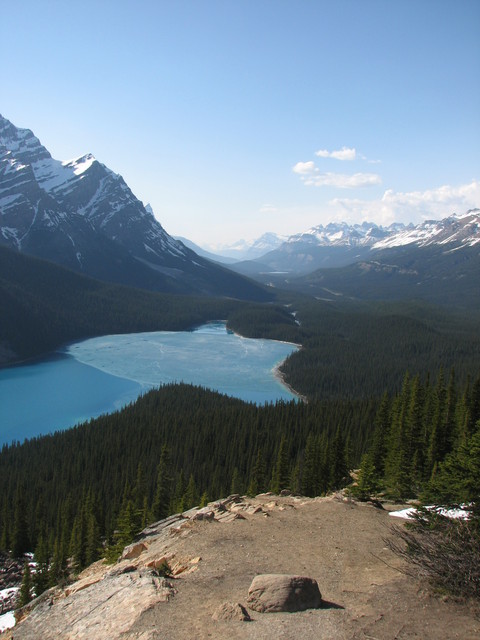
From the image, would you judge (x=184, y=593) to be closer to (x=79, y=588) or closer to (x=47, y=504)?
(x=79, y=588)

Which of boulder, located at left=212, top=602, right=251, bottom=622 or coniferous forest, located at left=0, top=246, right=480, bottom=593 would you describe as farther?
coniferous forest, located at left=0, top=246, right=480, bottom=593

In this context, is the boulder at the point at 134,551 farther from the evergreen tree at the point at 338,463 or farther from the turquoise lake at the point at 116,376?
the turquoise lake at the point at 116,376

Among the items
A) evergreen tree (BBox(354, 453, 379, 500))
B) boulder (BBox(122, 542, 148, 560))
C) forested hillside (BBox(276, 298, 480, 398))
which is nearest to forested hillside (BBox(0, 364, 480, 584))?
evergreen tree (BBox(354, 453, 379, 500))

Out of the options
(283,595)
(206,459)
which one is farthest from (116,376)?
(283,595)

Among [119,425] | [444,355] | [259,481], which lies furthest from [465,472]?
[444,355]

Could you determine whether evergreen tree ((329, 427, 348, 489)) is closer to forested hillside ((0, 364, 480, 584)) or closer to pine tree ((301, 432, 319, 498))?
forested hillside ((0, 364, 480, 584))
